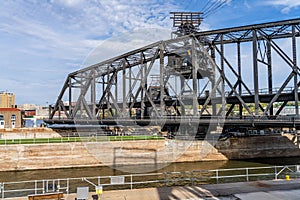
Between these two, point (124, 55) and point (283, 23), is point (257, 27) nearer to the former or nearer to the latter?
point (283, 23)

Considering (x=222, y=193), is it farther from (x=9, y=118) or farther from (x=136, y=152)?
(x=9, y=118)

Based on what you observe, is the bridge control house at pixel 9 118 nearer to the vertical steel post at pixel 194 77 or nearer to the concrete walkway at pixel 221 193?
the vertical steel post at pixel 194 77

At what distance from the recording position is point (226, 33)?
43625 millimetres

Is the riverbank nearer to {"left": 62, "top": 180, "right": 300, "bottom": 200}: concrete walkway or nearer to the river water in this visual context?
the river water

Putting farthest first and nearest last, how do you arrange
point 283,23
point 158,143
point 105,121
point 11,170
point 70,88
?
1. point 70,88
2. point 105,121
3. point 158,143
4. point 283,23
5. point 11,170

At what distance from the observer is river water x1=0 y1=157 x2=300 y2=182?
31625 mm

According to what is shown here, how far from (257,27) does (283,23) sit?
122 inches

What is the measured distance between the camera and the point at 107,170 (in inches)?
1378

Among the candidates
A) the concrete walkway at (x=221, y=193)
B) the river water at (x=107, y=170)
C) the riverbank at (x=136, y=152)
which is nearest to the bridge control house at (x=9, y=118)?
the riverbank at (x=136, y=152)

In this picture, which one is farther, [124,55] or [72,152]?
[124,55]

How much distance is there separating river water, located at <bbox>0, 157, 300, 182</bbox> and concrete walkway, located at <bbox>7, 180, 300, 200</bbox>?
18.8 m

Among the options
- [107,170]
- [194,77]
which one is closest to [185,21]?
[194,77]

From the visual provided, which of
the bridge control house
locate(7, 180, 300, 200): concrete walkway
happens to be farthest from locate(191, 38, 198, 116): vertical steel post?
the bridge control house

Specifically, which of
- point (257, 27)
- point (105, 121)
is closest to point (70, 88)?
point (105, 121)
